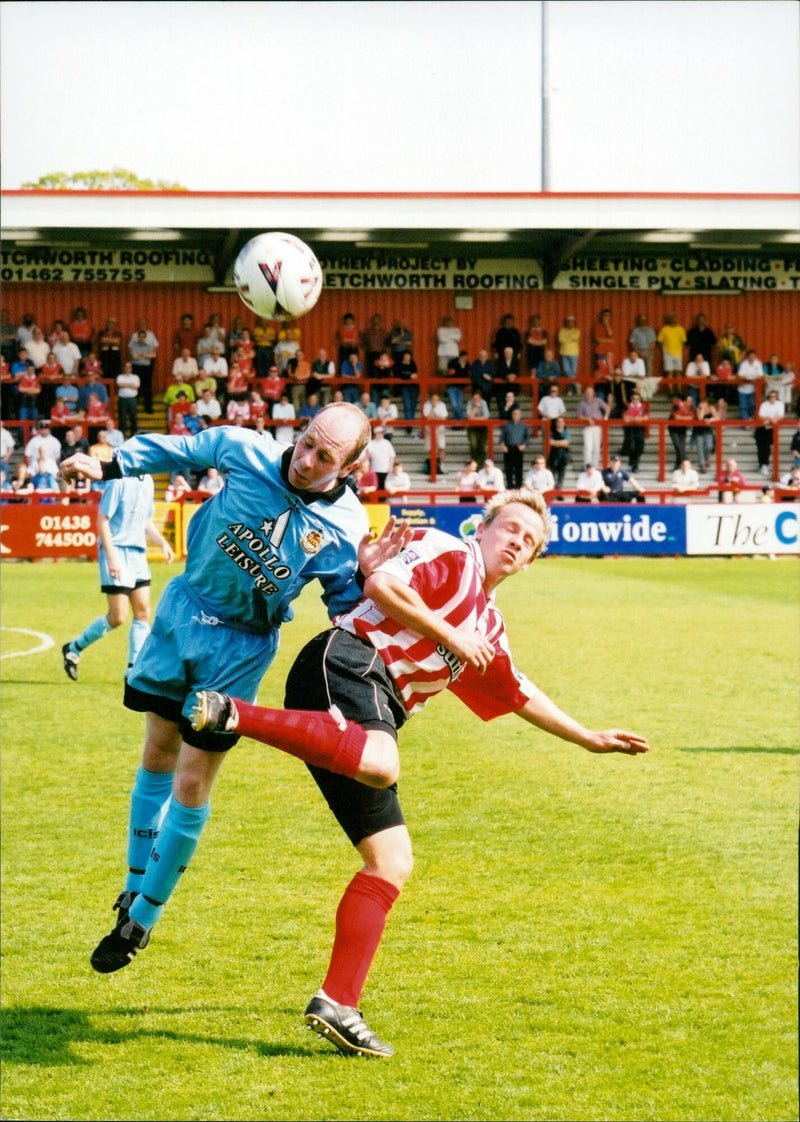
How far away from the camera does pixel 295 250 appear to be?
7113 millimetres

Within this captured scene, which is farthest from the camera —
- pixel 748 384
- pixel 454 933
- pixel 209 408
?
pixel 748 384

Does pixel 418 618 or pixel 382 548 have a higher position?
pixel 382 548

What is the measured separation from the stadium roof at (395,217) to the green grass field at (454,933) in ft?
67.5

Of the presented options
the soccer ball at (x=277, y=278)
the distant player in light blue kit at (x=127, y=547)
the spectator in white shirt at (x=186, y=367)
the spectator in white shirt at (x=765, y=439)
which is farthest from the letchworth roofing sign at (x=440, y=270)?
the soccer ball at (x=277, y=278)

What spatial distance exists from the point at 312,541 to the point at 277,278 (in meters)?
2.42

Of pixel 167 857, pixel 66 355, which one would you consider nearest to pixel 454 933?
pixel 167 857

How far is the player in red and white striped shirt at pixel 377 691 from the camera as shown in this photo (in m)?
4.40

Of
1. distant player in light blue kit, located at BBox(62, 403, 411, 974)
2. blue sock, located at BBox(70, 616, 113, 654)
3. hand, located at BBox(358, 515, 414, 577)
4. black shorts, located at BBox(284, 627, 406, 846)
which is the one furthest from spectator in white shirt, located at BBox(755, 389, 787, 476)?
black shorts, located at BBox(284, 627, 406, 846)

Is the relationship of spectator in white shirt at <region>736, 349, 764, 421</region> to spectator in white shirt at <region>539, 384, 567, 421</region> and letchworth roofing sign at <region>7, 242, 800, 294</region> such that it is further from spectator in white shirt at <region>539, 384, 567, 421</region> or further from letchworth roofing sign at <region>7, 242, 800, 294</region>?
spectator in white shirt at <region>539, 384, 567, 421</region>

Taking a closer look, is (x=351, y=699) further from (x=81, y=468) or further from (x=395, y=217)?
(x=395, y=217)

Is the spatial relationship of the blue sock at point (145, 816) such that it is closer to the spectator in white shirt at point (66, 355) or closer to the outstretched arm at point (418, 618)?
the outstretched arm at point (418, 618)

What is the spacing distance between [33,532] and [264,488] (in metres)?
20.6

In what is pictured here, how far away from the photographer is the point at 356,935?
4523mm

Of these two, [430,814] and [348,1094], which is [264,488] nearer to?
[348,1094]
